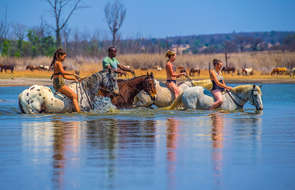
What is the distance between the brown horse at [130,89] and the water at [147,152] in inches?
63.8

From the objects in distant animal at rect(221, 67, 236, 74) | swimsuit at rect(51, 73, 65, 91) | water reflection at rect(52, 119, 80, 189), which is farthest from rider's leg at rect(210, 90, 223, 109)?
distant animal at rect(221, 67, 236, 74)

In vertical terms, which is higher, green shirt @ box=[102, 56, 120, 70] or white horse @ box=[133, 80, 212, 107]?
green shirt @ box=[102, 56, 120, 70]

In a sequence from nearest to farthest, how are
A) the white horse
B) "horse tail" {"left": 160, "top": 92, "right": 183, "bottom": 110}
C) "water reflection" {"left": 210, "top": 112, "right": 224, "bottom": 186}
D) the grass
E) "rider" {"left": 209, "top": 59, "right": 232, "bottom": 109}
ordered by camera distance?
"water reflection" {"left": 210, "top": 112, "right": 224, "bottom": 186}, "rider" {"left": 209, "top": 59, "right": 232, "bottom": 109}, "horse tail" {"left": 160, "top": 92, "right": 183, "bottom": 110}, the white horse, the grass

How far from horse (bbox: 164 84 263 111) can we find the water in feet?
4.59

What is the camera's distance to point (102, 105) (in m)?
17.5

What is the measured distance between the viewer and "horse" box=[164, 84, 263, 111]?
17578 millimetres

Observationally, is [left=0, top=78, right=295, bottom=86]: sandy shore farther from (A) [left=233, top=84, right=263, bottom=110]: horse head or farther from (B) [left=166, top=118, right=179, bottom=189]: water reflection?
(B) [left=166, top=118, right=179, bottom=189]: water reflection

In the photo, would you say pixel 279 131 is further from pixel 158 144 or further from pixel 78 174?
pixel 78 174

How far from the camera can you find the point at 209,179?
26.5ft

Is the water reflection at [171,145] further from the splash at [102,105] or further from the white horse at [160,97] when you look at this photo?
the white horse at [160,97]

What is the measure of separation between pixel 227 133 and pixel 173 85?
5959 millimetres

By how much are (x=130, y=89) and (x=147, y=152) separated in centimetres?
788

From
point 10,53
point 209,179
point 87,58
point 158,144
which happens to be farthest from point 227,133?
point 10,53

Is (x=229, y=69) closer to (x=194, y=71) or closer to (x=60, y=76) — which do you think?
(x=194, y=71)
